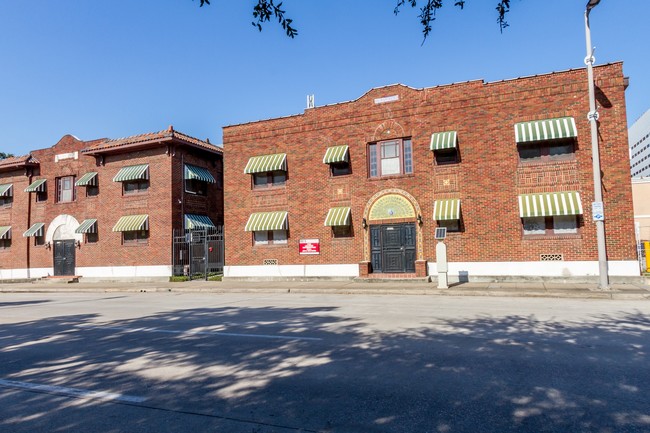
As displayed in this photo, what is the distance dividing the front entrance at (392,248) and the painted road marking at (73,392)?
15.3m

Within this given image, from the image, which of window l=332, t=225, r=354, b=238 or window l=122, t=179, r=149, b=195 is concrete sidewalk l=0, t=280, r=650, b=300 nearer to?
window l=332, t=225, r=354, b=238

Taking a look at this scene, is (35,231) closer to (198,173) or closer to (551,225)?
(198,173)

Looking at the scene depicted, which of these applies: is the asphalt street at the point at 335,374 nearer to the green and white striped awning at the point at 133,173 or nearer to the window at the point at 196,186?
the green and white striped awning at the point at 133,173

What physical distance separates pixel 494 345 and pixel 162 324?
6.70m

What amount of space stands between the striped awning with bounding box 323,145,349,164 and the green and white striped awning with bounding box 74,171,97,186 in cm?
1474

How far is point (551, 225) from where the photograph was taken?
665 inches

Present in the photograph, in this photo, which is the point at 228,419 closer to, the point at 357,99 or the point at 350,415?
the point at 350,415

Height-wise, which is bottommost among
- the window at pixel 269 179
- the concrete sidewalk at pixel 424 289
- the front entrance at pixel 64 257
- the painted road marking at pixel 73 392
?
the concrete sidewalk at pixel 424 289

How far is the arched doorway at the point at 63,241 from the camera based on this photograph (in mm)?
26625

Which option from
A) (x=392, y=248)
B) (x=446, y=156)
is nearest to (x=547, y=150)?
(x=446, y=156)

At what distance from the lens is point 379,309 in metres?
11.0

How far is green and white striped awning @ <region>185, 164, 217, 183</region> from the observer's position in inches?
976

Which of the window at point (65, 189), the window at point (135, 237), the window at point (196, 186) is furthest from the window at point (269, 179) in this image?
the window at point (65, 189)

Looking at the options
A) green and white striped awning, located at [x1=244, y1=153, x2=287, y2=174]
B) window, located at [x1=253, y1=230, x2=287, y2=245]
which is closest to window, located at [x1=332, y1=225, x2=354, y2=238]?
window, located at [x1=253, y1=230, x2=287, y2=245]
